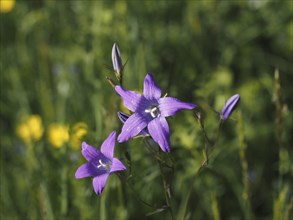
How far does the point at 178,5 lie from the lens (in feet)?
14.0

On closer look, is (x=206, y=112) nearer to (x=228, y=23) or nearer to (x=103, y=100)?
(x=103, y=100)

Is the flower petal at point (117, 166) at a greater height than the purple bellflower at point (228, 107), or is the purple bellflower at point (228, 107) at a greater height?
the purple bellflower at point (228, 107)

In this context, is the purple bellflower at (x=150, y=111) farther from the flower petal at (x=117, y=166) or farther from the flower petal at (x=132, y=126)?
the flower petal at (x=117, y=166)

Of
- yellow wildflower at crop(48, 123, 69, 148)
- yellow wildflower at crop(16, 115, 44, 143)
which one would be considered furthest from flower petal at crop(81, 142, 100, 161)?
yellow wildflower at crop(16, 115, 44, 143)

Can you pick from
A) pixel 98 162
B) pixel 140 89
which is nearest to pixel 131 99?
pixel 98 162

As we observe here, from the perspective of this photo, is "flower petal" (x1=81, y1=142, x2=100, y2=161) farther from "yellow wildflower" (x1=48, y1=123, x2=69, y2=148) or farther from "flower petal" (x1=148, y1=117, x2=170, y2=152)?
"yellow wildflower" (x1=48, y1=123, x2=69, y2=148)

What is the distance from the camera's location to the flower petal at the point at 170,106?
5.85 ft

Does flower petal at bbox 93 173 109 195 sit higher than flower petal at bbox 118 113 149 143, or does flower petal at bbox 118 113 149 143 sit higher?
flower petal at bbox 118 113 149 143

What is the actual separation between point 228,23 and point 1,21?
2.07 m

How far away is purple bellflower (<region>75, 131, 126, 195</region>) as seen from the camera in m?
1.86

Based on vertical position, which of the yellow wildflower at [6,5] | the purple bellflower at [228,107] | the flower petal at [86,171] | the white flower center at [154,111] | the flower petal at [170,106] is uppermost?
the yellow wildflower at [6,5]

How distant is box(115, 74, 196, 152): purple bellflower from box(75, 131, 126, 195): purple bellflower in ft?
0.39

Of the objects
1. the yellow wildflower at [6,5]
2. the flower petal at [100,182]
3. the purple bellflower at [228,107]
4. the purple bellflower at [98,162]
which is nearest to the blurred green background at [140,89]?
A: the yellow wildflower at [6,5]

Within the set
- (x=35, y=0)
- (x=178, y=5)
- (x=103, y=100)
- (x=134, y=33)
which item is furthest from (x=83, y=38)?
(x=35, y=0)
